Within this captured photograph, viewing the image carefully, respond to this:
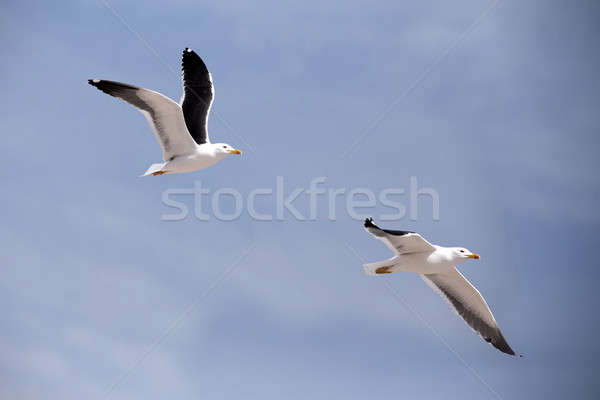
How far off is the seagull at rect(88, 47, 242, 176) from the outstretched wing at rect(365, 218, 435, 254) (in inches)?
158

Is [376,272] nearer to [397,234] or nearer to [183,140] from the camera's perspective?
[397,234]

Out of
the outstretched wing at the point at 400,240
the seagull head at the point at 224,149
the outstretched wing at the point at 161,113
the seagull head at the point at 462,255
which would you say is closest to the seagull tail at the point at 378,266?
the outstretched wing at the point at 400,240

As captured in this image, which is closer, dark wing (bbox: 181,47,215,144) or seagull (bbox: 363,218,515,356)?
seagull (bbox: 363,218,515,356)

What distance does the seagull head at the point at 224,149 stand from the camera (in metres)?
15.1

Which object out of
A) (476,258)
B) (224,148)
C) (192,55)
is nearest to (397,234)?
(476,258)

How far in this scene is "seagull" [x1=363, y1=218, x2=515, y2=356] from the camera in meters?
12.8

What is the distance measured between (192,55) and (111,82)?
9.33 ft

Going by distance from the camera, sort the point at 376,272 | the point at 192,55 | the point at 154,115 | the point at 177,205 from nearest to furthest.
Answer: the point at 376,272 < the point at 154,115 < the point at 177,205 < the point at 192,55

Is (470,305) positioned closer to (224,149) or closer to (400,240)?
(400,240)

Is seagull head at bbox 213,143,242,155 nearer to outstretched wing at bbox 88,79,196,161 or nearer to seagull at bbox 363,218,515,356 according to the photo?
outstretched wing at bbox 88,79,196,161

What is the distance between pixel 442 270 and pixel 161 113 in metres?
5.93

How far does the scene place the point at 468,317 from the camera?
579 inches

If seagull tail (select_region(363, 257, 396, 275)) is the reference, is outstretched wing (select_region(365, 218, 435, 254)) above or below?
above

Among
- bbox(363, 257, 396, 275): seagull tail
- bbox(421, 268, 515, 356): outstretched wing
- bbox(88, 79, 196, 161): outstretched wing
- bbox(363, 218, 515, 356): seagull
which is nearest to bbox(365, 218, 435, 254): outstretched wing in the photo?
bbox(363, 218, 515, 356): seagull
